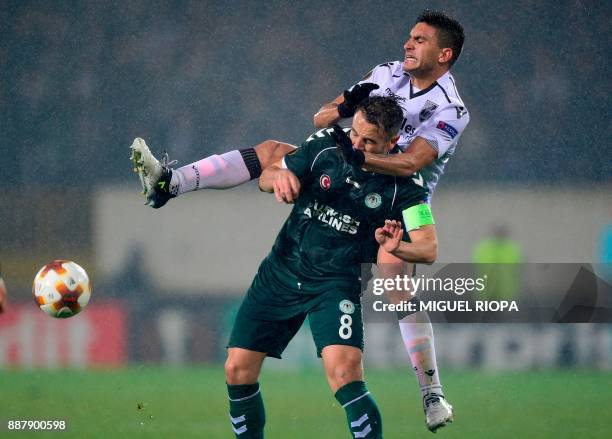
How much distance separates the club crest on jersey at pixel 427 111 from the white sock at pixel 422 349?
4.11ft

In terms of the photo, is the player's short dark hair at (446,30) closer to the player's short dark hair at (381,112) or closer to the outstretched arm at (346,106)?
the outstretched arm at (346,106)

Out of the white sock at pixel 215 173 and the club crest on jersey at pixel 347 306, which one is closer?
the club crest on jersey at pixel 347 306

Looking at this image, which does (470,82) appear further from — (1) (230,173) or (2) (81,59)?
(1) (230,173)

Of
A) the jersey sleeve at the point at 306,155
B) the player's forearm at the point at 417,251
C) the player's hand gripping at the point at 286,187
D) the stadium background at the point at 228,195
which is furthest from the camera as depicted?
the stadium background at the point at 228,195

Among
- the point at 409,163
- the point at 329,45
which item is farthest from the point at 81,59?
the point at 409,163

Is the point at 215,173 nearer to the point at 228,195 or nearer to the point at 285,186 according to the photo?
the point at 285,186

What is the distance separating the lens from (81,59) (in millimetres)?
14109

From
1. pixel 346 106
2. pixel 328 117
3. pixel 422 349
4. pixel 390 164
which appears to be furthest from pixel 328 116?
pixel 422 349

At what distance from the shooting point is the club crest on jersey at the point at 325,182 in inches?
223

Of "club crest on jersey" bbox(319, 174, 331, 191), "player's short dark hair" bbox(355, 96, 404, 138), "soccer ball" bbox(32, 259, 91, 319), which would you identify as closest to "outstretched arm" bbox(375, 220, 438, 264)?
"club crest on jersey" bbox(319, 174, 331, 191)

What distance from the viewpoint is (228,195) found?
1216cm

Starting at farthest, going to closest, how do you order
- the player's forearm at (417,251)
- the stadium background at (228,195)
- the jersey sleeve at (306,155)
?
the stadium background at (228,195), the jersey sleeve at (306,155), the player's forearm at (417,251)

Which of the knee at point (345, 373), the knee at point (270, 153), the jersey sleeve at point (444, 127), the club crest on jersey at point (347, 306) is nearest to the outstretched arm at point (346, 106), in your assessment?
the knee at point (270, 153)

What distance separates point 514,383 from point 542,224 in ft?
7.70
